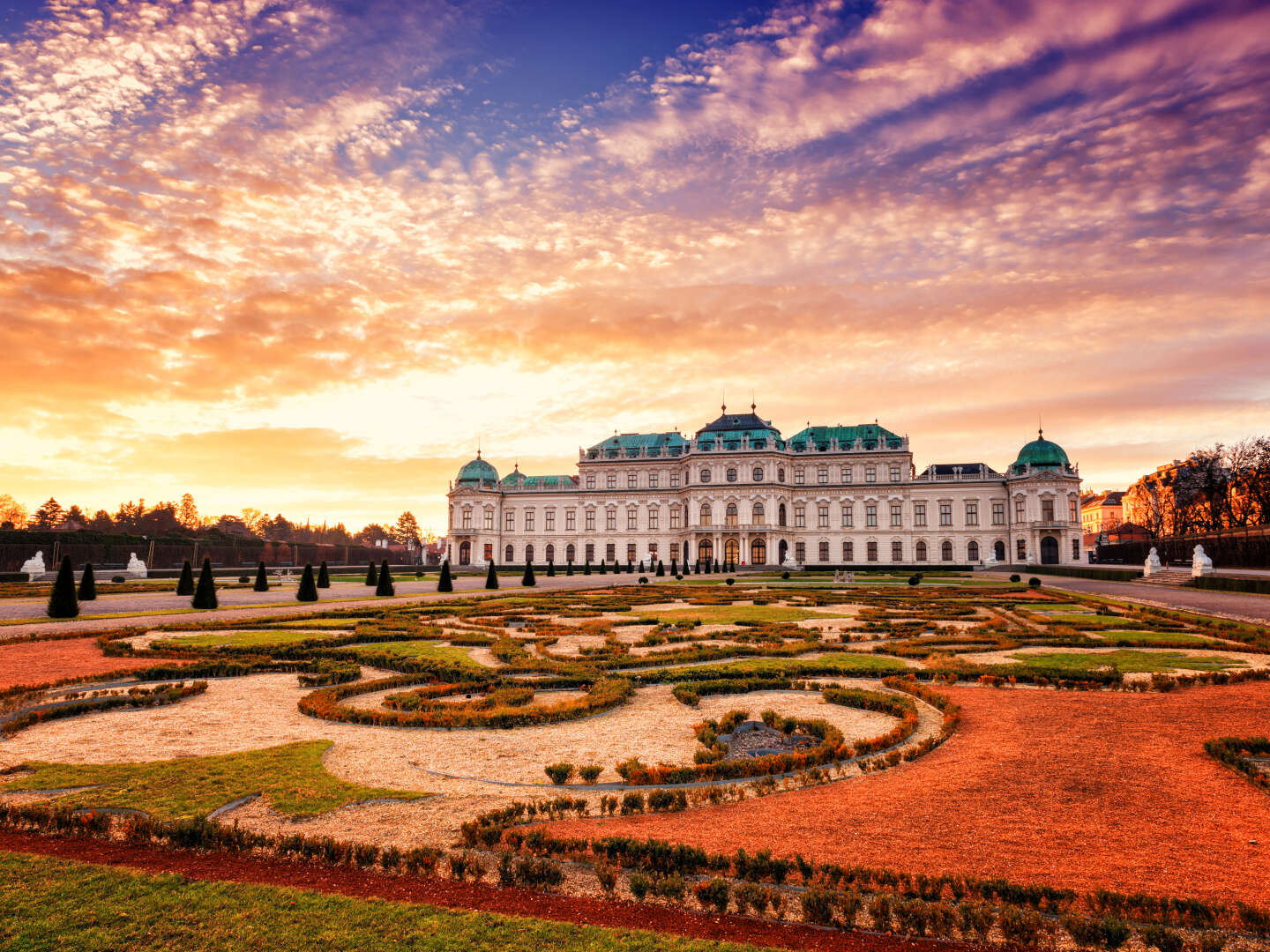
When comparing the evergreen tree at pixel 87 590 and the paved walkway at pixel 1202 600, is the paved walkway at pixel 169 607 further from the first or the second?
the paved walkway at pixel 1202 600

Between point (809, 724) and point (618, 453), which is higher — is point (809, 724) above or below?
below

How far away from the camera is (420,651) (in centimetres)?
1388

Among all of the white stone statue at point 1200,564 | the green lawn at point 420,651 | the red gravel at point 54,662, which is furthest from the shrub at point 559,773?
the white stone statue at point 1200,564

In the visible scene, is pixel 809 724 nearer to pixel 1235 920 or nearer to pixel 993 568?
pixel 1235 920

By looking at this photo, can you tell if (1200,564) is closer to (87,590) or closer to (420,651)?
(420,651)

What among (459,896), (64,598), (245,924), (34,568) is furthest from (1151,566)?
(34,568)

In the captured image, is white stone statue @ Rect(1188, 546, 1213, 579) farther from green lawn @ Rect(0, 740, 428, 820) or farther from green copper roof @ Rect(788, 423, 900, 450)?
green lawn @ Rect(0, 740, 428, 820)

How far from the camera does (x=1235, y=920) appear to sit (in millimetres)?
3934

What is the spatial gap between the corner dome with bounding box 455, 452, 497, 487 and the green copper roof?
34084mm

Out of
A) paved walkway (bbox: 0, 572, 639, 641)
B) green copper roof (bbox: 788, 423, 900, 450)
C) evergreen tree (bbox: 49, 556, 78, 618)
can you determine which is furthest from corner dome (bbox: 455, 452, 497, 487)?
evergreen tree (bbox: 49, 556, 78, 618)

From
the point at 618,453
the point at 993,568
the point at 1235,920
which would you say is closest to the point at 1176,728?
the point at 1235,920

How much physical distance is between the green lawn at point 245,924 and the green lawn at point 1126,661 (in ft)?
33.8

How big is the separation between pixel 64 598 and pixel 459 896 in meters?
21.7

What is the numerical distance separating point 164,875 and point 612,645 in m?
10.2
